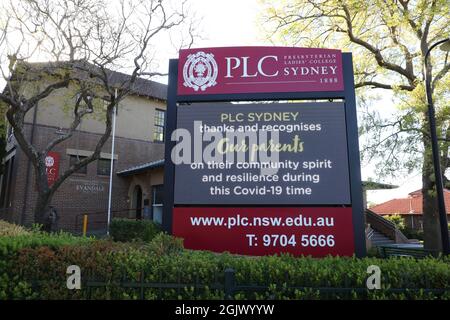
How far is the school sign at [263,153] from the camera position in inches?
261

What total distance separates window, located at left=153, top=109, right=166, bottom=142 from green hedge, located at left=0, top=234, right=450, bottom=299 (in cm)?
2420

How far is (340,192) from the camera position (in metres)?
6.64

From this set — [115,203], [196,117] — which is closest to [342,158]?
[196,117]

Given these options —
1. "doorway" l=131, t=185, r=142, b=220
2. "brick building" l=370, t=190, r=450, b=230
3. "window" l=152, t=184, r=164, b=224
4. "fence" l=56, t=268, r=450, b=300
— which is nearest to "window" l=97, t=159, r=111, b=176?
"doorway" l=131, t=185, r=142, b=220

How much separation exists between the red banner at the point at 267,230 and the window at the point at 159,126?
879 inches

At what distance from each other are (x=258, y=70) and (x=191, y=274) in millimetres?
4319

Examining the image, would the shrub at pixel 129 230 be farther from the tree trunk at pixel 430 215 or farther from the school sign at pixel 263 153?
the tree trunk at pixel 430 215

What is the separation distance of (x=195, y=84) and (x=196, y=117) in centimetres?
70

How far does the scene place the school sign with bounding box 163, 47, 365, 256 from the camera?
6.62m

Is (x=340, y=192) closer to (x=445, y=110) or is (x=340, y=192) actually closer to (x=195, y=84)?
(x=195, y=84)

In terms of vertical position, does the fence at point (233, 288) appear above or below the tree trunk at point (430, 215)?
below

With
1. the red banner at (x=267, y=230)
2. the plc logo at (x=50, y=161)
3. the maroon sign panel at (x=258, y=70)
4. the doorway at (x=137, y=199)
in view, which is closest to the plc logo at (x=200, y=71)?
the maroon sign panel at (x=258, y=70)

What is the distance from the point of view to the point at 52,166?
2245 centimetres

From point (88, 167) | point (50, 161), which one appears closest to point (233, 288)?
point (50, 161)
